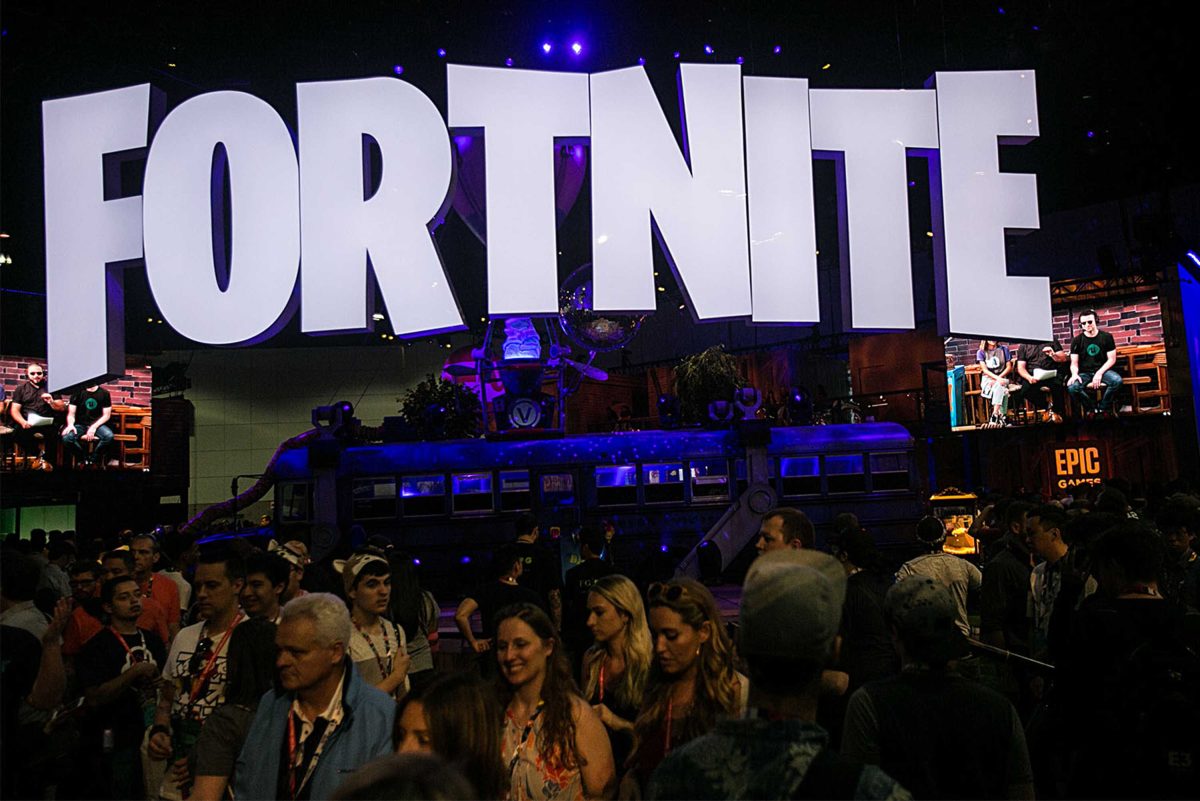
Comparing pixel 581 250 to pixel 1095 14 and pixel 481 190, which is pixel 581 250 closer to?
pixel 481 190

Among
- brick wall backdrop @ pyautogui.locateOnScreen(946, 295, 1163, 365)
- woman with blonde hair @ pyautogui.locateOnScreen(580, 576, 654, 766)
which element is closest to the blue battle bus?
brick wall backdrop @ pyautogui.locateOnScreen(946, 295, 1163, 365)

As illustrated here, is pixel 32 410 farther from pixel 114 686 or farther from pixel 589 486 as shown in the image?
pixel 114 686

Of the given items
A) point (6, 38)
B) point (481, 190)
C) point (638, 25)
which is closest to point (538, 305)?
point (481, 190)

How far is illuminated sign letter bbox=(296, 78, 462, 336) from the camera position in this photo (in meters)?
11.1

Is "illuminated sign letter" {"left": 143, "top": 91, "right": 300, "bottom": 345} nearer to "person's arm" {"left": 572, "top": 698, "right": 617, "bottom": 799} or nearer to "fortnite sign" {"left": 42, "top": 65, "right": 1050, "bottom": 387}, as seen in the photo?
"fortnite sign" {"left": 42, "top": 65, "right": 1050, "bottom": 387}

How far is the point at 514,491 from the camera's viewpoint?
51.2ft

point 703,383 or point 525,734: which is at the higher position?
point 703,383

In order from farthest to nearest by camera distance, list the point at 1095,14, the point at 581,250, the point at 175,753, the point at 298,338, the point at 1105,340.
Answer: the point at 298,338 < the point at 581,250 < the point at 1105,340 < the point at 1095,14 < the point at 175,753

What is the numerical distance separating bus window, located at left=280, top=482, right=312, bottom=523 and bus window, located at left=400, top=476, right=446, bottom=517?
159 cm

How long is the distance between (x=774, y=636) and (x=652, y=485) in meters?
14.1

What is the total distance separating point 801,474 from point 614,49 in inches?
290

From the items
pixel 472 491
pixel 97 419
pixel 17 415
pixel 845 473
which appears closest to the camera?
pixel 472 491

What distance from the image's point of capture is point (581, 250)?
71.5ft

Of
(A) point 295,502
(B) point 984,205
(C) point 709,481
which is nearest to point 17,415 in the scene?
(A) point 295,502
